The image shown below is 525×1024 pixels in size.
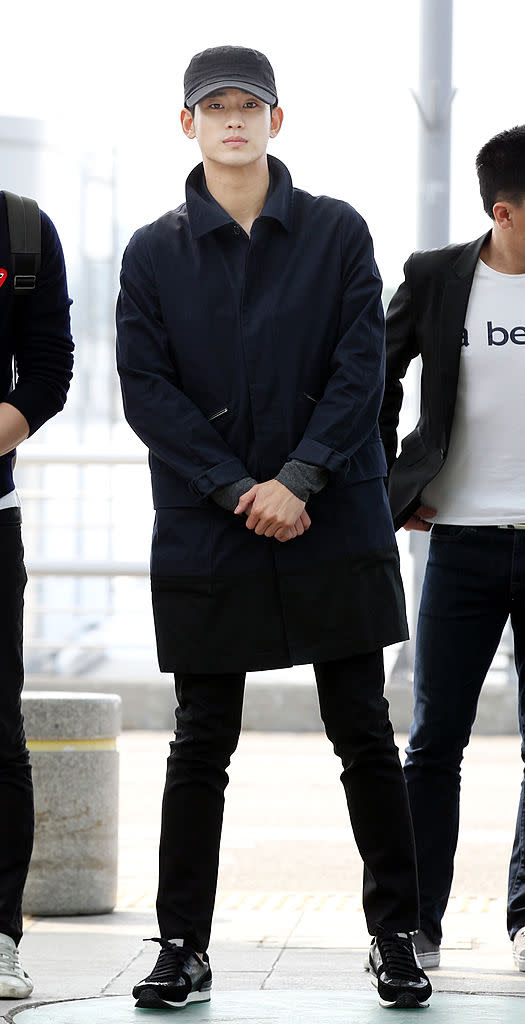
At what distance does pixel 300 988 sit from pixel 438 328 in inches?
60.2

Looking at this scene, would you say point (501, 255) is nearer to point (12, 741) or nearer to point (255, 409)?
point (255, 409)

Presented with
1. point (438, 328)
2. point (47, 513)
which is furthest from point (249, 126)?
point (47, 513)

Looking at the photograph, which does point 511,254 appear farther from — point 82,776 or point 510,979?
point 82,776

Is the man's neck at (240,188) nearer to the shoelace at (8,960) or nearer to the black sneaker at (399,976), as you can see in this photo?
the black sneaker at (399,976)

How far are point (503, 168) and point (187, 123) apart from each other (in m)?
0.76

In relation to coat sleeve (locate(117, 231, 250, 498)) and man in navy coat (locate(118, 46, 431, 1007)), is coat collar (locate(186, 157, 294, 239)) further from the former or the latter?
coat sleeve (locate(117, 231, 250, 498))

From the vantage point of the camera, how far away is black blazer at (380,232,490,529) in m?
3.64

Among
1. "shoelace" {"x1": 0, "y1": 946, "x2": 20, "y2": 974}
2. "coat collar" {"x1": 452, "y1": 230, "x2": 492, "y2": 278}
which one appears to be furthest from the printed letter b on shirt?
"shoelace" {"x1": 0, "y1": 946, "x2": 20, "y2": 974}

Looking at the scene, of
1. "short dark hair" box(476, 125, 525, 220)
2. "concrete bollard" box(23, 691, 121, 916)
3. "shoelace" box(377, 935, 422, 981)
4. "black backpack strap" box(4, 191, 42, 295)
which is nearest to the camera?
"shoelace" box(377, 935, 422, 981)

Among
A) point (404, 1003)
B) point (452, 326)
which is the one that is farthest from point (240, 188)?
point (404, 1003)

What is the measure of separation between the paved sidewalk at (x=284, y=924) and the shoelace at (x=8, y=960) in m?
0.09

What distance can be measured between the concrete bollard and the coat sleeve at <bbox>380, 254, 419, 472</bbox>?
1.33 metres

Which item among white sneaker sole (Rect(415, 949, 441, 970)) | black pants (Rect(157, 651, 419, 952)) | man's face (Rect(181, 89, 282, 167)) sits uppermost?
man's face (Rect(181, 89, 282, 167))

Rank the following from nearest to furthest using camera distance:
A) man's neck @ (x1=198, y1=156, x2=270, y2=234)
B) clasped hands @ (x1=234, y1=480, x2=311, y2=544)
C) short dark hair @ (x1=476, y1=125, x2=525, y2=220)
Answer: clasped hands @ (x1=234, y1=480, x2=311, y2=544) < man's neck @ (x1=198, y1=156, x2=270, y2=234) < short dark hair @ (x1=476, y1=125, x2=525, y2=220)
